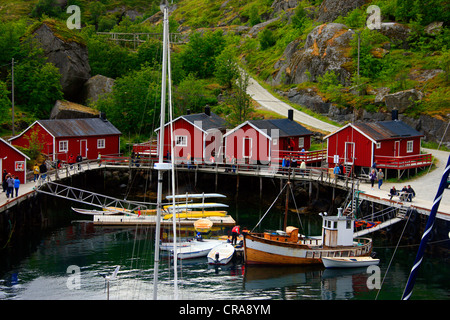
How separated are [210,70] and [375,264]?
62989mm

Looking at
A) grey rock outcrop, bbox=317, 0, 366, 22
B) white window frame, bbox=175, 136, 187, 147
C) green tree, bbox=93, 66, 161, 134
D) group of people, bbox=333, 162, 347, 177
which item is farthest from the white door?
grey rock outcrop, bbox=317, 0, 366, 22

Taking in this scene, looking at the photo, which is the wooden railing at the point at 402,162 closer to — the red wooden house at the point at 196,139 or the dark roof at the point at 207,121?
the red wooden house at the point at 196,139

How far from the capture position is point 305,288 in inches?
1204

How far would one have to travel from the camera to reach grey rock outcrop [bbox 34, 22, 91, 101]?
77.4 m

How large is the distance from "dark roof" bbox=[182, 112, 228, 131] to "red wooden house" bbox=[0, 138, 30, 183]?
1740 cm

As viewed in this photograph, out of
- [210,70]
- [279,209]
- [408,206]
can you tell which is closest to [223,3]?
[210,70]

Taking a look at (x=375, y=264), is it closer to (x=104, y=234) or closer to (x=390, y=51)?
(x=104, y=234)

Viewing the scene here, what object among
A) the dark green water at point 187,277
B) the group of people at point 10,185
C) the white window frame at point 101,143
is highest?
the white window frame at point 101,143

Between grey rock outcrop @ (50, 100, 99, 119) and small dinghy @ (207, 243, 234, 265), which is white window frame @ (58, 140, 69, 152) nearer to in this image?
grey rock outcrop @ (50, 100, 99, 119)

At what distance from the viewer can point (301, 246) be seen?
3419cm

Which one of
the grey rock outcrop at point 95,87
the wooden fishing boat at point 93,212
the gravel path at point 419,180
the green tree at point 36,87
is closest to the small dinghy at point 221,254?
the wooden fishing boat at point 93,212

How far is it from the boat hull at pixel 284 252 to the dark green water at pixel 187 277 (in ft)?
1.61

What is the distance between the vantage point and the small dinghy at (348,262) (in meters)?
33.7

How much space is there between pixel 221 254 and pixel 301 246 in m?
5.02
